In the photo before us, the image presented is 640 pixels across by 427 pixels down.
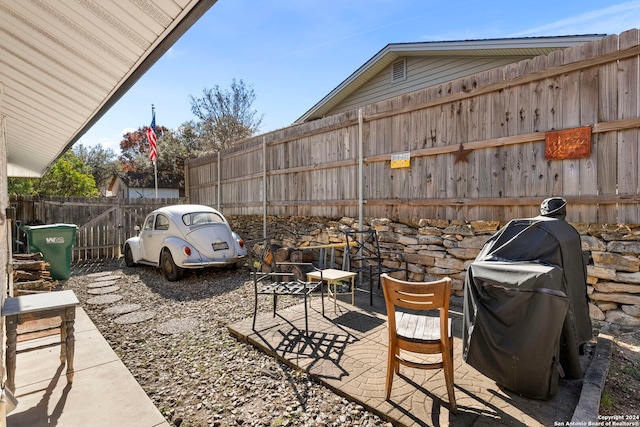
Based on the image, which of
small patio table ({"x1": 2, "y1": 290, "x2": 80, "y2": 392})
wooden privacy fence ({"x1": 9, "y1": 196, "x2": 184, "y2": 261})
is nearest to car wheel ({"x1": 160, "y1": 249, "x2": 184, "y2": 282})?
small patio table ({"x1": 2, "y1": 290, "x2": 80, "y2": 392})

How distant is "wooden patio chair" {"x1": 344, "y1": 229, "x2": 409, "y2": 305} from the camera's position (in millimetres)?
5285

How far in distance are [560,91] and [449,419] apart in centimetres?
410

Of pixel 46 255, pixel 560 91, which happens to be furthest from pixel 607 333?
pixel 46 255

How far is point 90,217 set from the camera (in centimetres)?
983

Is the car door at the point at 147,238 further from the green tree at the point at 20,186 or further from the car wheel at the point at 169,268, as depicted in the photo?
the green tree at the point at 20,186

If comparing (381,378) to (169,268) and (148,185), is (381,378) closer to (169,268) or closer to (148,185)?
(169,268)

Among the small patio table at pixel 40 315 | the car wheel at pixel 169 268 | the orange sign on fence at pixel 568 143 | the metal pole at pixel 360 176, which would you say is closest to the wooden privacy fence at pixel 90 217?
the car wheel at pixel 169 268

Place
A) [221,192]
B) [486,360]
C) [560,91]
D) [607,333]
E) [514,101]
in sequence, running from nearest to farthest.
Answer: [486,360]
[607,333]
[560,91]
[514,101]
[221,192]

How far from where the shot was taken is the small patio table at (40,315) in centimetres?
229

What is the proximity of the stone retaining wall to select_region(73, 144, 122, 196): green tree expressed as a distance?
31.9 m

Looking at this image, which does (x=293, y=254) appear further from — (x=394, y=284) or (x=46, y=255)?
(x=46, y=255)

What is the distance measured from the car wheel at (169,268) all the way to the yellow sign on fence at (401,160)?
4.93 metres

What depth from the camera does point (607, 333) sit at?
136 inches

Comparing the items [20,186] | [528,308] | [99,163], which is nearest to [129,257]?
[528,308]
